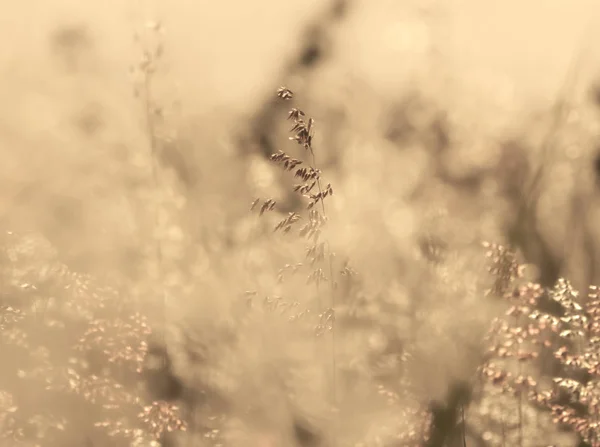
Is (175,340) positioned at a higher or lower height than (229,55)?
lower

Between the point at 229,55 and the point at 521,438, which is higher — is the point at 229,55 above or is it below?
above

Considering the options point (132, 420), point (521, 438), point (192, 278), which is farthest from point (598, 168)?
point (132, 420)

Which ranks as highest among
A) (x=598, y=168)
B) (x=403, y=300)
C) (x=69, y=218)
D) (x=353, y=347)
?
(x=598, y=168)

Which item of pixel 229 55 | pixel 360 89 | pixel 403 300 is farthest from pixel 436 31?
pixel 403 300

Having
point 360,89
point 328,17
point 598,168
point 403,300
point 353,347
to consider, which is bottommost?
point 353,347

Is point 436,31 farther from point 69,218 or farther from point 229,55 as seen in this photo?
point 69,218

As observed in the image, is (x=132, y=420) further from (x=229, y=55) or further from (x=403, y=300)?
(x=229, y=55)
